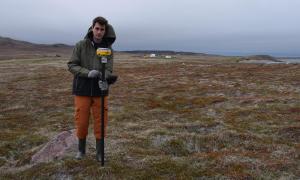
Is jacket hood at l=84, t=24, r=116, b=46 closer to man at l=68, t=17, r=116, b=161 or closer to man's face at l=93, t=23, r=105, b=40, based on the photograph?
man at l=68, t=17, r=116, b=161

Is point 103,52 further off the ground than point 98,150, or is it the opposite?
point 103,52

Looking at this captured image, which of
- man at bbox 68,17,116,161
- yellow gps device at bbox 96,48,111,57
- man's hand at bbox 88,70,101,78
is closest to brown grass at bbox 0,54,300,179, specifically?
man at bbox 68,17,116,161

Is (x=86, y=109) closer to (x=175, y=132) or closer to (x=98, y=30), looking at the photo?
(x=98, y=30)

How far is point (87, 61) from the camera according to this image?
42.0ft

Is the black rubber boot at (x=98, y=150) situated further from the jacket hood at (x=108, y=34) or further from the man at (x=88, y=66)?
the jacket hood at (x=108, y=34)

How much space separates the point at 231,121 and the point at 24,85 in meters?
30.7

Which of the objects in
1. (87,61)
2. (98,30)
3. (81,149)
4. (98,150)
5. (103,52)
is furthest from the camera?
(81,149)

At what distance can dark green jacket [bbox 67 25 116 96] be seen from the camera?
12672 mm

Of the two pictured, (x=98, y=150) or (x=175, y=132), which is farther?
(x=175, y=132)

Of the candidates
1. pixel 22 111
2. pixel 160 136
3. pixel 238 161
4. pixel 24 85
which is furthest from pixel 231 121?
pixel 24 85

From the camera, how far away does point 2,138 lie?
20.0 meters

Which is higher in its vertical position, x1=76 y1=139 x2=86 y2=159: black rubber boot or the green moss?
x1=76 y1=139 x2=86 y2=159: black rubber boot

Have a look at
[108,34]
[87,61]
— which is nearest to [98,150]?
[87,61]

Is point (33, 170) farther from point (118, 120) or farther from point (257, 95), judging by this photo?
point (257, 95)
